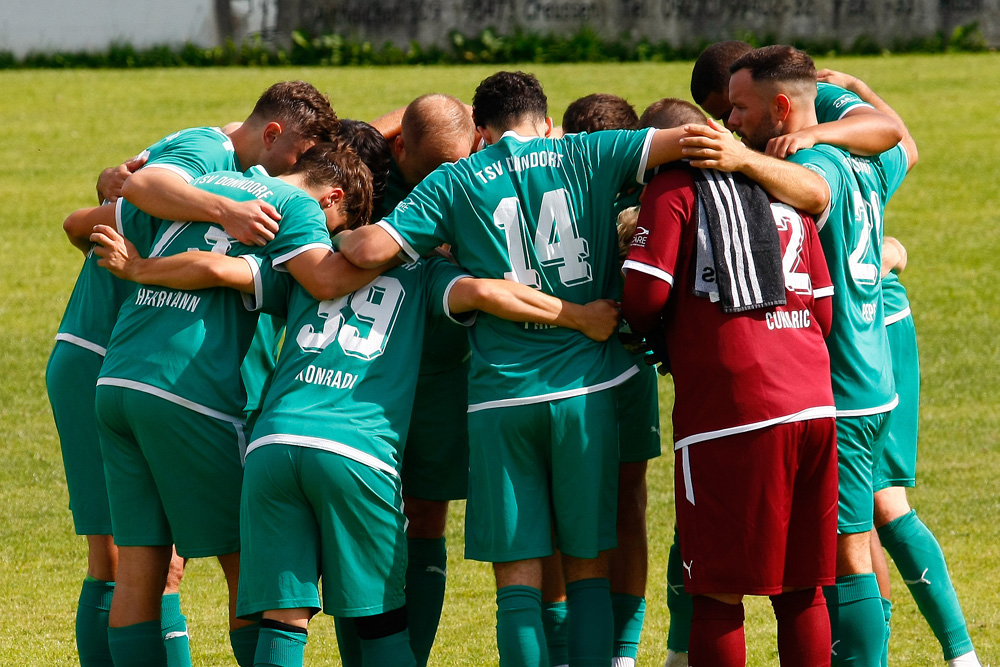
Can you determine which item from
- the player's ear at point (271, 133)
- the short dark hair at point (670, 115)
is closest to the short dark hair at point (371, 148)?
the player's ear at point (271, 133)

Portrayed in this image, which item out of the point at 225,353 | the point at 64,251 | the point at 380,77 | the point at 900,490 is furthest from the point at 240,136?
the point at 380,77

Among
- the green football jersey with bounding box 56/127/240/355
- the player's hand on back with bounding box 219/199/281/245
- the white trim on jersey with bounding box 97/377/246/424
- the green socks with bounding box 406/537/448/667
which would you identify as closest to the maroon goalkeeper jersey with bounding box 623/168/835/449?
the player's hand on back with bounding box 219/199/281/245

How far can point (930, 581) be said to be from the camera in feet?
16.2

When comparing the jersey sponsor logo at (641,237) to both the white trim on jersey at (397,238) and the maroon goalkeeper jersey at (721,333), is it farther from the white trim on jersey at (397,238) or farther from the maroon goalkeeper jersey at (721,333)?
the white trim on jersey at (397,238)

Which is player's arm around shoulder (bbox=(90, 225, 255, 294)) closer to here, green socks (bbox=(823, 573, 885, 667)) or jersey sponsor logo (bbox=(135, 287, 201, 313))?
jersey sponsor logo (bbox=(135, 287, 201, 313))

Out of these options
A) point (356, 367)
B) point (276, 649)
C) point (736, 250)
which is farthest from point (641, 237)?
point (276, 649)

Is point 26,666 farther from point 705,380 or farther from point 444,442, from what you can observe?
point 705,380

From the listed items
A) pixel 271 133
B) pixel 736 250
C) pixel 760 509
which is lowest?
pixel 760 509

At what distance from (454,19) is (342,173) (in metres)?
18.8

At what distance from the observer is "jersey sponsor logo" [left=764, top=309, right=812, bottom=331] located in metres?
3.99

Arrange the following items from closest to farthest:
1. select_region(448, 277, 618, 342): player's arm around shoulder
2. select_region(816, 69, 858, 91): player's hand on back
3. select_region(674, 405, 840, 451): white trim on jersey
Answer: select_region(674, 405, 840, 451): white trim on jersey
select_region(448, 277, 618, 342): player's arm around shoulder
select_region(816, 69, 858, 91): player's hand on back

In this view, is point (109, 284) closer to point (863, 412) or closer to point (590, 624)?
point (590, 624)

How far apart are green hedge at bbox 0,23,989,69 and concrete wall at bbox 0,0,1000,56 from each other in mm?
159

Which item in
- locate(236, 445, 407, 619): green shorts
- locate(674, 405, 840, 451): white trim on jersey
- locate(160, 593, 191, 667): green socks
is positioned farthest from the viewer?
locate(160, 593, 191, 667): green socks
